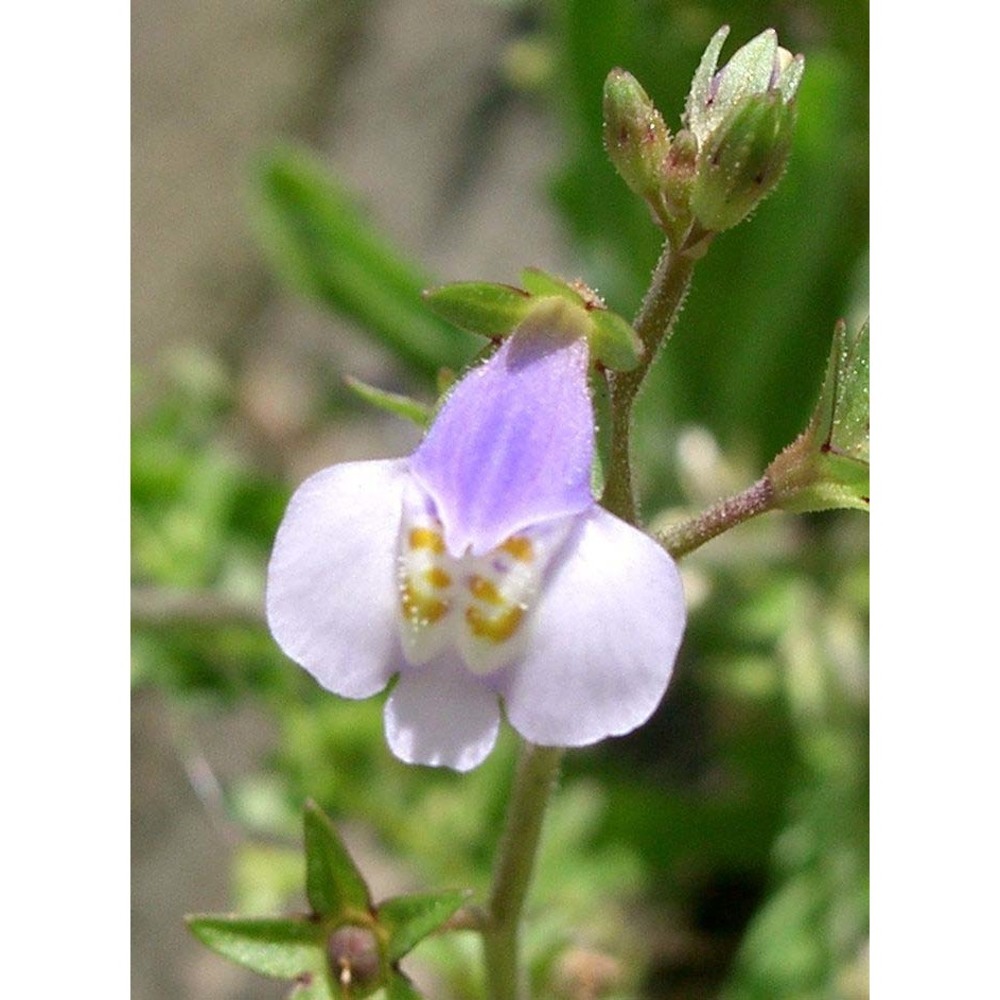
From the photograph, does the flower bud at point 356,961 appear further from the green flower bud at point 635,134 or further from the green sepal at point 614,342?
the green flower bud at point 635,134

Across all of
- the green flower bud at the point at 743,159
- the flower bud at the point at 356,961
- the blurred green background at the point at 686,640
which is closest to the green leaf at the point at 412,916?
the flower bud at the point at 356,961

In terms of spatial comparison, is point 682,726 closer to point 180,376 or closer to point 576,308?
point 180,376

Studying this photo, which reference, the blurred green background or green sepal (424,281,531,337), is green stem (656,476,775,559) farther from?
the blurred green background

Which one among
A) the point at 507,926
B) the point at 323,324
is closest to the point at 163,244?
the point at 323,324

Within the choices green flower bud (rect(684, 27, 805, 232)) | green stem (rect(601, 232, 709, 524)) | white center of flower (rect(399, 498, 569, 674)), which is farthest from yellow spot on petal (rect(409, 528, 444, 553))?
green flower bud (rect(684, 27, 805, 232))

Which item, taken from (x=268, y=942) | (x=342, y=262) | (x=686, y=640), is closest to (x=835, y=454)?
(x=268, y=942)

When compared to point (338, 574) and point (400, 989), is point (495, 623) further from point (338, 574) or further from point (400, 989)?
point (400, 989)
